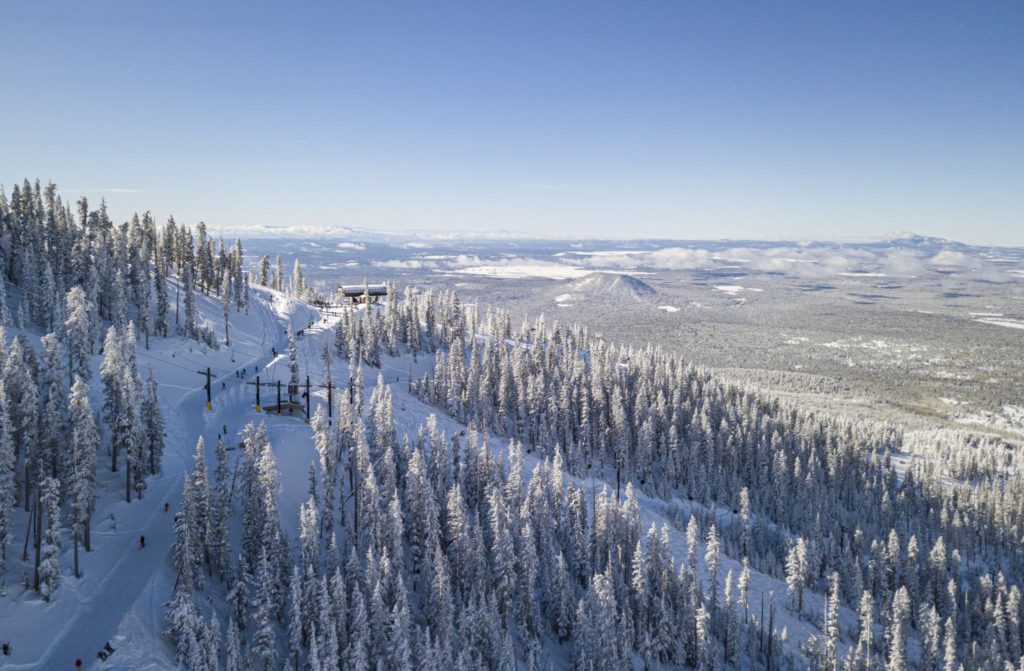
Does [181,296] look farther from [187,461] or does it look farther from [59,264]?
[187,461]

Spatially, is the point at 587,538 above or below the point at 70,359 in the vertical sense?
below

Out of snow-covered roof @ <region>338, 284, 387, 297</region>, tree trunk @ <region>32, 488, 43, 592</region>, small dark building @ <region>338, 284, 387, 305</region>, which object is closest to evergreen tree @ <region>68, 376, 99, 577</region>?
tree trunk @ <region>32, 488, 43, 592</region>

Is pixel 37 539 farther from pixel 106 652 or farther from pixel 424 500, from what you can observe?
pixel 424 500

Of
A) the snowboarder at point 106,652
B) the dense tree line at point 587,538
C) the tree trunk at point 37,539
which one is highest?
the tree trunk at point 37,539

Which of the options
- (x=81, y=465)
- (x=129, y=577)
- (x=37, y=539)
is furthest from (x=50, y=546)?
(x=81, y=465)

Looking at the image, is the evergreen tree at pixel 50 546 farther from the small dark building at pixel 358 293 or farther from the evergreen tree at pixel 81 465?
the small dark building at pixel 358 293

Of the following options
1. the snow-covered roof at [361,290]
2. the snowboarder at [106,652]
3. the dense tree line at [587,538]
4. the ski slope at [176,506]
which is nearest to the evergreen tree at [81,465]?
the ski slope at [176,506]

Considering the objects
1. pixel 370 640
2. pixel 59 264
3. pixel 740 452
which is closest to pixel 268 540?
pixel 370 640

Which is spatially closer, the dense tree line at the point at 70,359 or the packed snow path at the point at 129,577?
the packed snow path at the point at 129,577
